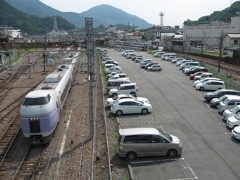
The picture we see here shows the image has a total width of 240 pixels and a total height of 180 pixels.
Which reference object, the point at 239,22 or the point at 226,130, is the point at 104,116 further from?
the point at 239,22

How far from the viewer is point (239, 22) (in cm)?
8012

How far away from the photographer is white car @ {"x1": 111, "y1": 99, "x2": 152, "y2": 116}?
2370 centimetres

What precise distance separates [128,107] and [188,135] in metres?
5.89

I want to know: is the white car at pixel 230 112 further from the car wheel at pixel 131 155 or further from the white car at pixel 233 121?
the car wheel at pixel 131 155

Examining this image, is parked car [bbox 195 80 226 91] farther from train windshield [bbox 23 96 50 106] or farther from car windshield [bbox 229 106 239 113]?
train windshield [bbox 23 96 50 106]

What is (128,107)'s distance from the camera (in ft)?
78.0

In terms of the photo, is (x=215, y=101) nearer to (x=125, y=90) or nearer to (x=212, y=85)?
(x=212, y=85)

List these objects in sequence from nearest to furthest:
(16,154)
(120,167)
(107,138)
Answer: (120,167) → (16,154) → (107,138)

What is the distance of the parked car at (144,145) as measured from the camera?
51.2 ft

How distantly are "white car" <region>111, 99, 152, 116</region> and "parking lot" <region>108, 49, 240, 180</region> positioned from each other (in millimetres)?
503

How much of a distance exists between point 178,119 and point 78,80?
19858 millimetres

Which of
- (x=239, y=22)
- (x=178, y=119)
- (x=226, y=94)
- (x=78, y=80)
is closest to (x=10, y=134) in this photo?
(x=178, y=119)

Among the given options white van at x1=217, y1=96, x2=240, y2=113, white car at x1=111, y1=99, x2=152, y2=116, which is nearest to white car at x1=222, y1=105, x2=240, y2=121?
white van at x1=217, y1=96, x2=240, y2=113

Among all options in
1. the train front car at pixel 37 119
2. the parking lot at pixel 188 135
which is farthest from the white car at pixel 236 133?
the train front car at pixel 37 119
